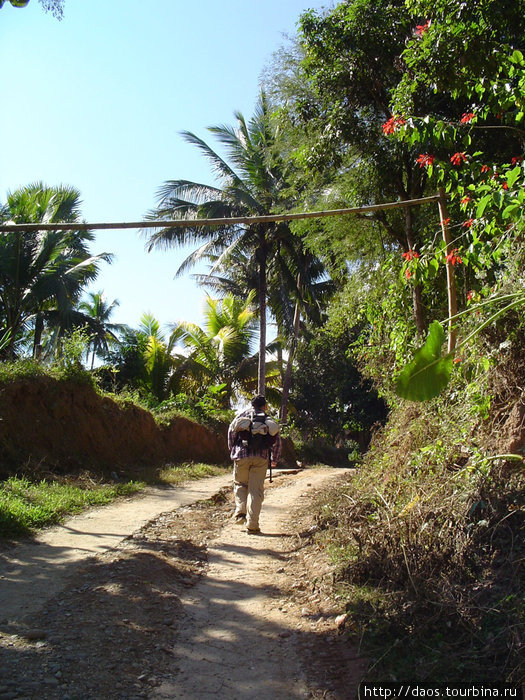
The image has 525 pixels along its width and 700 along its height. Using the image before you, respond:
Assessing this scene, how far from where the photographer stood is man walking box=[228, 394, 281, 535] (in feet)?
23.7

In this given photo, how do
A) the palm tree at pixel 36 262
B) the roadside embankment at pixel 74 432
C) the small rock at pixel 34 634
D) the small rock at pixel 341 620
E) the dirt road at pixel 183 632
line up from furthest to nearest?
the palm tree at pixel 36 262
the roadside embankment at pixel 74 432
the small rock at pixel 341 620
the small rock at pixel 34 634
the dirt road at pixel 183 632

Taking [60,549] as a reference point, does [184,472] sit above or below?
below

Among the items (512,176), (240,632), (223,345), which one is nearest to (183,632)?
(240,632)

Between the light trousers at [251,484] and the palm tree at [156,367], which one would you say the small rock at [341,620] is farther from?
the palm tree at [156,367]

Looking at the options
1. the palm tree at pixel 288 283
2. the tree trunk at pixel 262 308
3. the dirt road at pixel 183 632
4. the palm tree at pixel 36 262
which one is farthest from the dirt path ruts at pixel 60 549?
the palm tree at pixel 288 283

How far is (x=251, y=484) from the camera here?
7359 millimetres

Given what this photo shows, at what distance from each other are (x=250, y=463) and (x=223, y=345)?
16074mm

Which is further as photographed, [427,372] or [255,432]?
[255,432]

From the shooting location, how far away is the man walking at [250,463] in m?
7.23

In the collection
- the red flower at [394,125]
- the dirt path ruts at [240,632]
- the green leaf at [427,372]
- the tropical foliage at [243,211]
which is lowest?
the dirt path ruts at [240,632]

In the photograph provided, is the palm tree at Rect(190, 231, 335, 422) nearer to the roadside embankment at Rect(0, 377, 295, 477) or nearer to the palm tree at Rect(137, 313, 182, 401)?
the palm tree at Rect(137, 313, 182, 401)

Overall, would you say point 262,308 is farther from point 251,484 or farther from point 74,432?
point 251,484

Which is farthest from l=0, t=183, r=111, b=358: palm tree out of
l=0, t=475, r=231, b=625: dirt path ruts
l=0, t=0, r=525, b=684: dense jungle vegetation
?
l=0, t=475, r=231, b=625: dirt path ruts

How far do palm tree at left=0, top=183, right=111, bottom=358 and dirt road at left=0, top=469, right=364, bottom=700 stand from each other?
10.3 metres
